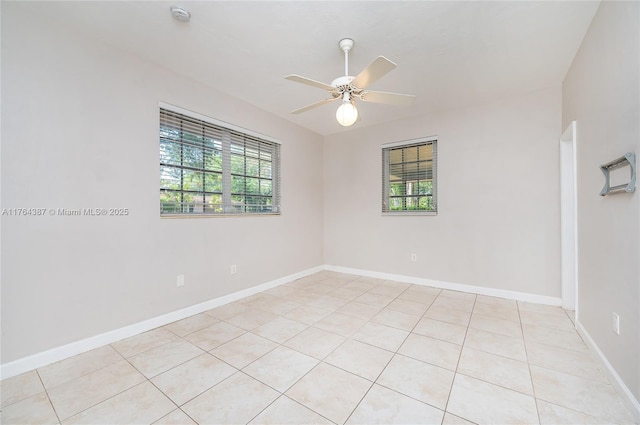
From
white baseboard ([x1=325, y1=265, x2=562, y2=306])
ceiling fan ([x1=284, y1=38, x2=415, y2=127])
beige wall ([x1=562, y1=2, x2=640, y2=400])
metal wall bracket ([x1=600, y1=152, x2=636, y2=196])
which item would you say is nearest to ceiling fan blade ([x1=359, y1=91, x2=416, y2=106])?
ceiling fan ([x1=284, y1=38, x2=415, y2=127])

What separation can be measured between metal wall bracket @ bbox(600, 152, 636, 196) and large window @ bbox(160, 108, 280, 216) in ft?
11.7

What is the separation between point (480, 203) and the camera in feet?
12.0

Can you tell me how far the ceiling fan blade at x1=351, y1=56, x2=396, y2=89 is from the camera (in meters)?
1.69

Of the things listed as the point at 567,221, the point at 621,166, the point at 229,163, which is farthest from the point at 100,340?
the point at 567,221

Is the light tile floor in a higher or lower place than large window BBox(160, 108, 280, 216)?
lower

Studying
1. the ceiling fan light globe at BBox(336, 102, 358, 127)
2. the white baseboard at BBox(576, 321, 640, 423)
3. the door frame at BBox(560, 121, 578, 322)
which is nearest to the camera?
the white baseboard at BBox(576, 321, 640, 423)

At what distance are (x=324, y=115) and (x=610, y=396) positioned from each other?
13.1 ft

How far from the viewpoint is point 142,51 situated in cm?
248

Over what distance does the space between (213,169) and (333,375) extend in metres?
2.62

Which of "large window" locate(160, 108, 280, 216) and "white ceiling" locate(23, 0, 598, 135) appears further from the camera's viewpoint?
"large window" locate(160, 108, 280, 216)

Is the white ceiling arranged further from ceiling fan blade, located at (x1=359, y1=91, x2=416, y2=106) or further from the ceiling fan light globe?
the ceiling fan light globe

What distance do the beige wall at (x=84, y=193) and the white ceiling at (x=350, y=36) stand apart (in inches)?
10.5

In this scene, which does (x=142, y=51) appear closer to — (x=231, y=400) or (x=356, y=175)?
(x=231, y=400)

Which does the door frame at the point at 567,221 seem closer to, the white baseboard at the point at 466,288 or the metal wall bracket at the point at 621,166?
the white baseboard at the point at 466,288
